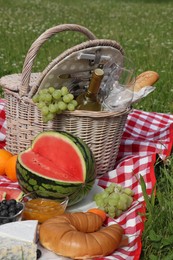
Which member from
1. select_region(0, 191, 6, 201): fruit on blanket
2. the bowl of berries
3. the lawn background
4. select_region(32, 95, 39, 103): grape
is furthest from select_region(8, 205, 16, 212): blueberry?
the lawn background

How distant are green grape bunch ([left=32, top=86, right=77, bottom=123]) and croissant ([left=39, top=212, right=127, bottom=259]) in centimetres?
92

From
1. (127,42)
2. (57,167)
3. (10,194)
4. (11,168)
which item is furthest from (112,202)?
(127,42)

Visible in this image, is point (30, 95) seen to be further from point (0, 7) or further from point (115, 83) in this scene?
point (0, 7)

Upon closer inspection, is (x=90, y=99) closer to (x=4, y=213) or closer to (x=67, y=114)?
(x=67, y=114)

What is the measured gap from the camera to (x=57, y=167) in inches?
153

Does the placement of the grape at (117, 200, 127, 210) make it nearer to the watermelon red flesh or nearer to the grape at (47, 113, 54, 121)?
the watermelon red flesh

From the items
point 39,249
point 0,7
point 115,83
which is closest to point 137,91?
point 115,83

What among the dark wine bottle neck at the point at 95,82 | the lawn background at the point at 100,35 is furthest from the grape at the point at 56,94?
the lawn background at the point at 100,35

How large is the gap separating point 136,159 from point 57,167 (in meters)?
0.78

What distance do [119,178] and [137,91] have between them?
708mm

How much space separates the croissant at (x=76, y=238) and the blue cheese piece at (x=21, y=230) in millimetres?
107

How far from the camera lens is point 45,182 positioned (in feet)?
12.3

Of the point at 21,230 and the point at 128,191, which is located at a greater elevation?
the point at 21,230

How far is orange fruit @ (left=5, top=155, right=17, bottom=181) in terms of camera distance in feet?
13.8
